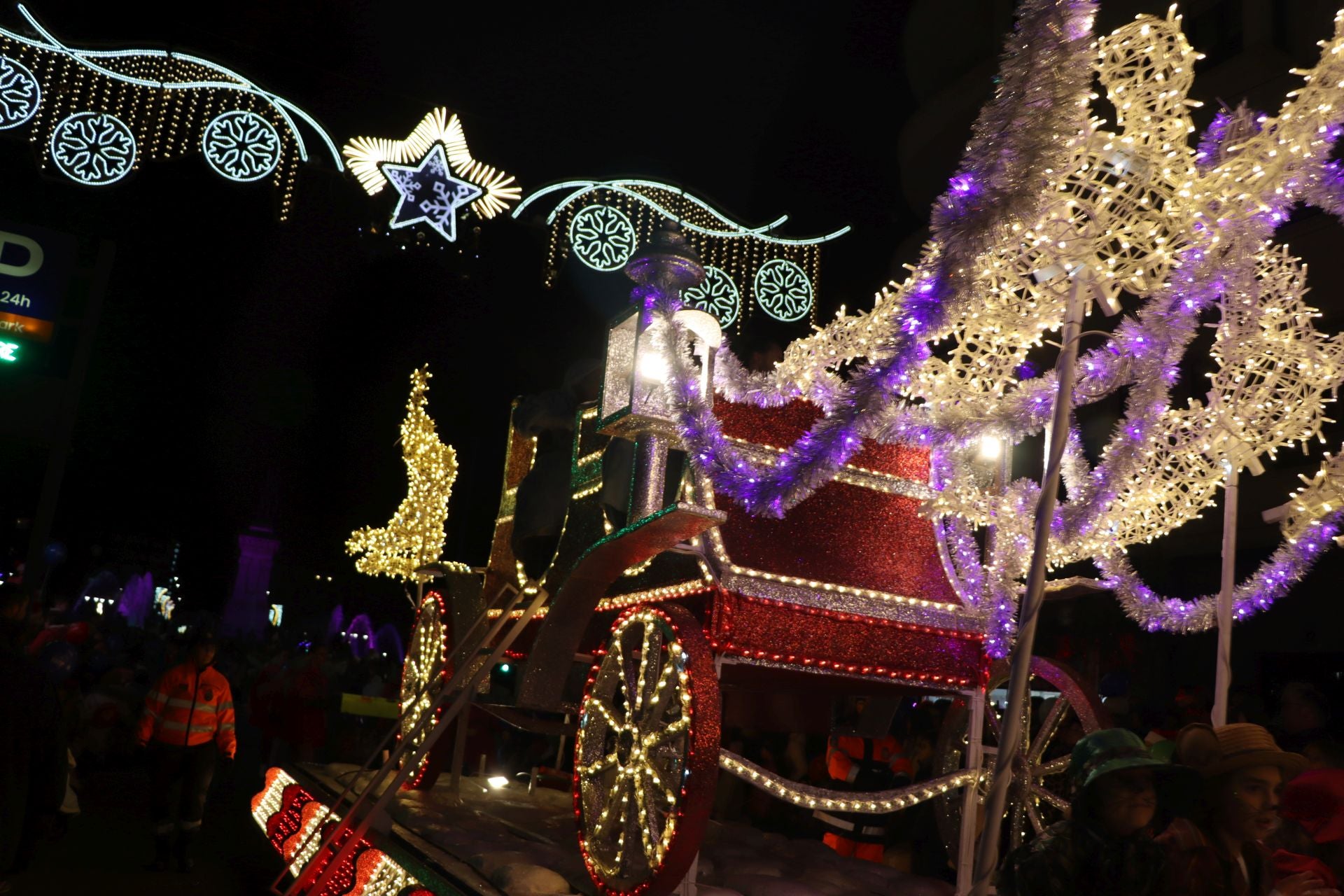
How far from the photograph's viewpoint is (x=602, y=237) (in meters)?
9.52

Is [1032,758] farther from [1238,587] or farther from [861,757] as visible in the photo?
[861,757]

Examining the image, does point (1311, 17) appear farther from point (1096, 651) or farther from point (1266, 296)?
point (1266, 296)

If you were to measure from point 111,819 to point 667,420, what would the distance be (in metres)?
6.79

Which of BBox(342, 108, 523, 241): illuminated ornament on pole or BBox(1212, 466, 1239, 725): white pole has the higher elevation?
BBox(342, 108, 523, 241): illuminated ornament on pole

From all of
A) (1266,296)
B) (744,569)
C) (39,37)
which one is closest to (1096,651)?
(1266,296)

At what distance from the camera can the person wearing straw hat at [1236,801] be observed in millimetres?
2814

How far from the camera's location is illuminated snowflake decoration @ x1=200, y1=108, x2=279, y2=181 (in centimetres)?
849

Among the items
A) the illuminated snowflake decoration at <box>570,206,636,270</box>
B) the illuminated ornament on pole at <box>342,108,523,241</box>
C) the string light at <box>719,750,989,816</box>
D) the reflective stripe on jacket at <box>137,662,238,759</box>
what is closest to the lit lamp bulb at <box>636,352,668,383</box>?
the string light at <box>719,750,989,816</box>

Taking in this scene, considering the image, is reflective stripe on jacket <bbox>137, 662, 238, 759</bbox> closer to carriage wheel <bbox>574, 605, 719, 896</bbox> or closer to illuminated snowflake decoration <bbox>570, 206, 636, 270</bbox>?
carriage wheel <bbox>574, 605, 719, 896</bbox>

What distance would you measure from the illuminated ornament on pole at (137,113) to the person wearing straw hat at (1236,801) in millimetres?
7757

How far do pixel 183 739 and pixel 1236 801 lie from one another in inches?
246

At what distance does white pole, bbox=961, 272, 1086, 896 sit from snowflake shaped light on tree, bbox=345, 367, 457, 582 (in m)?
5.39

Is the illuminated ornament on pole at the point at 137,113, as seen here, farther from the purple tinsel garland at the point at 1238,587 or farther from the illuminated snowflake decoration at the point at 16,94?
the purple tinsel garland at the point at 1238,587

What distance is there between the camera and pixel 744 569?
4.55 meters
